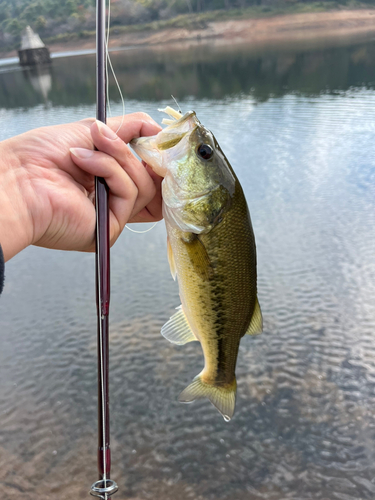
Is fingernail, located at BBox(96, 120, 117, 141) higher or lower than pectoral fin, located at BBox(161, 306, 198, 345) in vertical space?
higher

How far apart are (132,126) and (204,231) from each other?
508mm

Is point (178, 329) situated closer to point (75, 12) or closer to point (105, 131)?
point (105, 131)

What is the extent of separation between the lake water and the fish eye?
106 inches

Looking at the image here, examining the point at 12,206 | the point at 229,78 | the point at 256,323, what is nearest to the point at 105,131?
the point at 12,206

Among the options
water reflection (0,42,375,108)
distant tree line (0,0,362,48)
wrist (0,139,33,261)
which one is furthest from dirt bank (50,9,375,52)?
wrist (0,139,33,261)

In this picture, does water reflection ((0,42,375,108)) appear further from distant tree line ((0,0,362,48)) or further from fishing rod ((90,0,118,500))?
distant tree line ((0,0,362,48))

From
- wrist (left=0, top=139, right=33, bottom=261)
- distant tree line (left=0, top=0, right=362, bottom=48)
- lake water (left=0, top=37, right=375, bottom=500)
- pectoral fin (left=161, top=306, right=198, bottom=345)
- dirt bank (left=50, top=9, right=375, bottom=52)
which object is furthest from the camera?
distant tree line (left=0, top=0, right=362, bottom=48)

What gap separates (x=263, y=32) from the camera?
3944 centimetres

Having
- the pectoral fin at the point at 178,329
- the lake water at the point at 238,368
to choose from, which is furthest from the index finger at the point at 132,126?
the lake water at the point at 238,368

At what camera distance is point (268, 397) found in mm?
3486

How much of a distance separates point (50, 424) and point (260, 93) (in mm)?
15091

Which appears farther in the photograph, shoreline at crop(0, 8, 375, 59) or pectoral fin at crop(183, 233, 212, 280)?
shoreline at crop(0, 8, 375, 59)

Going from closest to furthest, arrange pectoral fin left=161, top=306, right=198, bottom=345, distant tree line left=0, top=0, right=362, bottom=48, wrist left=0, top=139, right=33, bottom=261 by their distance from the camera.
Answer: wrist left=0, top=139, right=33, bottom=261 → pectoral fin left=161, top=306, right=198, bottom=345 → distant tree line left=0, top=0, right=362, bottom=48

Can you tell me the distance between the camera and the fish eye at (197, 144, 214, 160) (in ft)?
4.13
